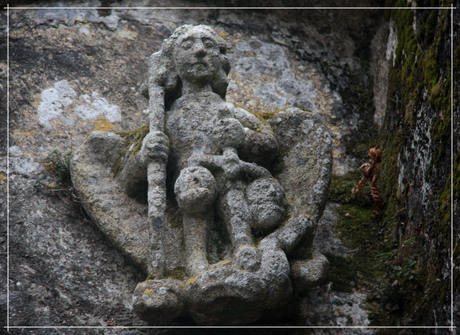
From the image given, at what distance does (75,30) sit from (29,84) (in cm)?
95

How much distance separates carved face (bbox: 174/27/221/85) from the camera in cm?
411

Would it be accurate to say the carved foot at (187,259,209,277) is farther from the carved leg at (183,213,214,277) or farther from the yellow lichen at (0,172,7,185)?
the yellow lichen at (0,172,7,185)

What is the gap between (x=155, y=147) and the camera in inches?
147

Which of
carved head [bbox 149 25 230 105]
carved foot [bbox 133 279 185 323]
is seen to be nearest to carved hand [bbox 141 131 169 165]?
carved head [bbox 149 25 230 105]

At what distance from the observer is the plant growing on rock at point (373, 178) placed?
175 inches

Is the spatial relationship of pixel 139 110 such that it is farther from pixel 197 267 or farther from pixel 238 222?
pixel 197 267

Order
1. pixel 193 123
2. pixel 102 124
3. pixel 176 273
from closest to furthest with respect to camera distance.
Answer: pixel 176 273
pixel 193 123
pixel 102 124

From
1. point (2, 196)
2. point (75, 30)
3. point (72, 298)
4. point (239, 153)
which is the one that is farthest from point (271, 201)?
point (75, 30)

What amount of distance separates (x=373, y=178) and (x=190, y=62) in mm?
1742

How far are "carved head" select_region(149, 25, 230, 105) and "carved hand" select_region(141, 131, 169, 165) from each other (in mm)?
573

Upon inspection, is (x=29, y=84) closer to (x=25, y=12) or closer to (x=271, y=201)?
(x=25, y=12)

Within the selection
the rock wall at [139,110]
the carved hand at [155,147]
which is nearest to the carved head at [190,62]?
the carved hand at [155,147]

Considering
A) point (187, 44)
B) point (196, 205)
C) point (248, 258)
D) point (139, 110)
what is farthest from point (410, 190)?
point (139, 110)

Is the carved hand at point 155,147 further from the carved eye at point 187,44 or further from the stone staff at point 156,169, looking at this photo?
the carved eye at point 187,44
